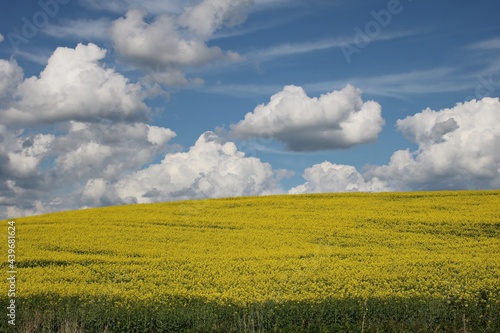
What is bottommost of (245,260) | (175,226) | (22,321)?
(22,321)

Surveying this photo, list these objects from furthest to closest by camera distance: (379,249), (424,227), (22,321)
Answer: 1. (424,227)
2. (379,249)
3. (22,321)

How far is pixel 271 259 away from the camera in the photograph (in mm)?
22000

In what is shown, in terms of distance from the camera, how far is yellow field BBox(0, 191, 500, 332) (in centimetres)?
1639

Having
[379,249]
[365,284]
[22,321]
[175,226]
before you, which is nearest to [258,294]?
[365,284]

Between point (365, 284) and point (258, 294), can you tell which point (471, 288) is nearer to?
point (365, 284)

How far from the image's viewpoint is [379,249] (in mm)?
24547

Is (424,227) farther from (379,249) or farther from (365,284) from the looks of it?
(365,284)

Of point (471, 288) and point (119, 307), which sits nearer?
point (119, 307)

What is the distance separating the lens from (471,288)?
711 inches

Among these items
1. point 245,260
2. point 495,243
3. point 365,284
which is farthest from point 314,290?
point 495,243

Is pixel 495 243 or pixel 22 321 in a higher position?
pixel 495 243

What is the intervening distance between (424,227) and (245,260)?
12.1 m

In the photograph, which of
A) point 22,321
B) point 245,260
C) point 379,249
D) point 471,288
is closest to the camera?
point 22,321

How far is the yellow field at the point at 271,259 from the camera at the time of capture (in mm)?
16391
